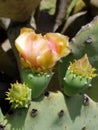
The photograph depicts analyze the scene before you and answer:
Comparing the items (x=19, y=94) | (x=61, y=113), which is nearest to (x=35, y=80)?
(x=19, y=94)

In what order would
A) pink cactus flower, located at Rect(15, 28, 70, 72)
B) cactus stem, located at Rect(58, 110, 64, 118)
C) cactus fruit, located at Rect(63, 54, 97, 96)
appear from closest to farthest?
pink cactus flower, located at Rect(15, 28, 70, 72) → cactus fruit, located at Rect(63, 54, 97, 96) → cactus stem, located at Rect(58, 110, 64, 118)

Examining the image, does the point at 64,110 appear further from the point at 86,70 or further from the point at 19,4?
the point at 19,4

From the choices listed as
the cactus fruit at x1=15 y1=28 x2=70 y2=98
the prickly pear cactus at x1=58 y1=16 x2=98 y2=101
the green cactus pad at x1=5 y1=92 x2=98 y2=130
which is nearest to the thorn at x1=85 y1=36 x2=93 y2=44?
the prickly pear cactus at x1=58 y1=16 x2=98 y2=101

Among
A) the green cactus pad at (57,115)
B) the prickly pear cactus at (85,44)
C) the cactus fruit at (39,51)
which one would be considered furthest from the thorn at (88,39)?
the cactus fruit at (39,51)

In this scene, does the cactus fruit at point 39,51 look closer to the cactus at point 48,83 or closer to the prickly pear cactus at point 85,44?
the cactus at point 48,83

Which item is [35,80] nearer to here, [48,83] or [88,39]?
[48,83]

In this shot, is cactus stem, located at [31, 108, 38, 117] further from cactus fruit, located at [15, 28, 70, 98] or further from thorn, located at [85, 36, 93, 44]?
thorn, located at [85, 36, 93, 44]
